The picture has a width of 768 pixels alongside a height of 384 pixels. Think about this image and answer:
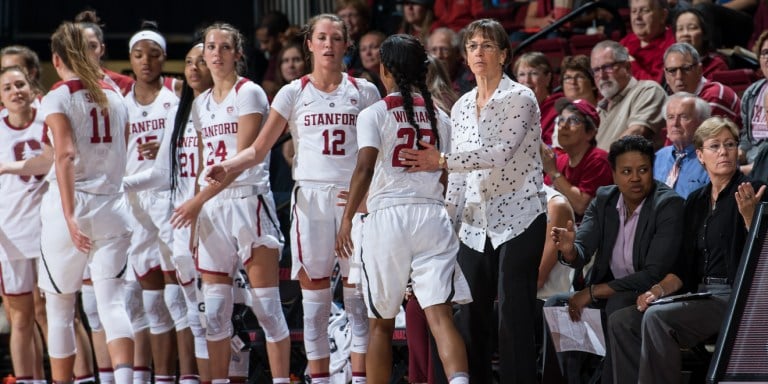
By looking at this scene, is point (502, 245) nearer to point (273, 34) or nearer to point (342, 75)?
point (342, 75)

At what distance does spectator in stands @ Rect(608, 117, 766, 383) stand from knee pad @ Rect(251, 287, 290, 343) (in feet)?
5.85

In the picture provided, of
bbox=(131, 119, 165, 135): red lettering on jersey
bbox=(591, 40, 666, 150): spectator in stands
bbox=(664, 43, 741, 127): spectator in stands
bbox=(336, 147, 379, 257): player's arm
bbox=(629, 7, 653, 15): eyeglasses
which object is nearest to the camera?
bbox=(336, 147, 379, 257): player's arm

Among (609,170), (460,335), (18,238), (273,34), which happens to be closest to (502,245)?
(460,335)

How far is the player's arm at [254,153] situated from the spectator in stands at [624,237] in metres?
1.54

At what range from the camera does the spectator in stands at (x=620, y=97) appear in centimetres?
786

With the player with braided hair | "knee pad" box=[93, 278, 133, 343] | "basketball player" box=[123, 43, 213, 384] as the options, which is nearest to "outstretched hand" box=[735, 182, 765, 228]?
the player with braided hair

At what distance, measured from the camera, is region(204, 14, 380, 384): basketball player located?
636cm

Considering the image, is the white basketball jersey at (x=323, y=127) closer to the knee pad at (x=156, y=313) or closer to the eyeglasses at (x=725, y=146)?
the knee pad at (x=156, y=313)

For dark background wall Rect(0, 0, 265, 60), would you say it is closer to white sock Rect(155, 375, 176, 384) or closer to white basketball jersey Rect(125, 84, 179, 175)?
white basketball jersey Rect(125, 84, 179, 175)

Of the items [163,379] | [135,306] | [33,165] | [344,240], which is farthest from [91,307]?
[344,240]

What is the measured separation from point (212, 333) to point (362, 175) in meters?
1.57

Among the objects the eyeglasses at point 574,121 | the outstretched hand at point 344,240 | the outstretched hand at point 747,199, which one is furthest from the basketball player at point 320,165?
the outstretched hand at point 747,199

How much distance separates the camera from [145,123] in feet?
25.0

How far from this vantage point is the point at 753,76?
844 cm
